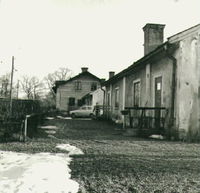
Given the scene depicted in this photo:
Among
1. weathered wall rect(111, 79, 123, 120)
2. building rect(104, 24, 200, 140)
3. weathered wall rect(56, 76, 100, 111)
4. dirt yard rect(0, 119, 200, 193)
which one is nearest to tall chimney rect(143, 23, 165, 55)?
building rect(104, 24, 200, 140)

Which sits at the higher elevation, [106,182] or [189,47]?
[189,47]

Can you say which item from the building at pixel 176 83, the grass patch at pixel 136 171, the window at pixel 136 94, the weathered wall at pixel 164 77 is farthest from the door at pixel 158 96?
the grass patch at pixel 136 171

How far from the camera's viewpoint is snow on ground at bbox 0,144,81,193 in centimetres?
367

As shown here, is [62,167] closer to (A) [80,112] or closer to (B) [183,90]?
(B) [183,90]

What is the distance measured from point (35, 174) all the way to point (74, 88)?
42.1m

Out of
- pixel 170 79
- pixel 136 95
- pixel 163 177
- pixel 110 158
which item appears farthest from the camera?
pixel 136 95

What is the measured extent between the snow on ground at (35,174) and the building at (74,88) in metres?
40.2

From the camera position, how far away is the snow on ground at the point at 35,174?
3.67 m

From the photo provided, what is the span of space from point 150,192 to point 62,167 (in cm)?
184

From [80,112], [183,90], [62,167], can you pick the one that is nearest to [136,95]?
[183,90]

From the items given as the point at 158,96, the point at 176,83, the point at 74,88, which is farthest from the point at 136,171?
the point at 74,88

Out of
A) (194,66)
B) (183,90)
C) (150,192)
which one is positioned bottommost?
(150,192)

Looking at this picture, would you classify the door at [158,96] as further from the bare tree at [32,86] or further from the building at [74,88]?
the bare tree at [32,86]

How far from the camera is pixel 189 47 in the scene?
32.3 feet
